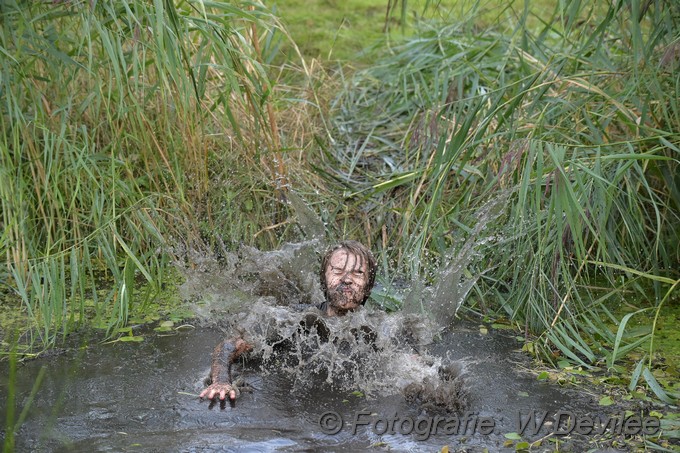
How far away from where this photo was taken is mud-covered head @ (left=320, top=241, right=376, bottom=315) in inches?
183

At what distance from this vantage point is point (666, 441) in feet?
12.2

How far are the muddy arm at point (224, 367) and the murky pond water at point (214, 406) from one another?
6 cm

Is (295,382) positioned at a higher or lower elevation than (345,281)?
lower

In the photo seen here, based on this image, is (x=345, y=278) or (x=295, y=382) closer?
(x=295, y=382)

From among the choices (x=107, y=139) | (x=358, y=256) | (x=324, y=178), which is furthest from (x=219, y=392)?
(x=324, y=178)

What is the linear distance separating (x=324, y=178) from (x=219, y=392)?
2522 mm

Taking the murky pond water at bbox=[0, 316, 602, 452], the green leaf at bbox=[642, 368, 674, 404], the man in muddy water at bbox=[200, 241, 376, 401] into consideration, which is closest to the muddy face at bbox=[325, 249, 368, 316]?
the man in muddy water at bbox=[200, 241, 376, 401]

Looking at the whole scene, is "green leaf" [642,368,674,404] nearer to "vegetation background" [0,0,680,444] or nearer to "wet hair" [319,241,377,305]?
"vegetation background" [0,0,680,444]

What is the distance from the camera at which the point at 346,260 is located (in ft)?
15.3

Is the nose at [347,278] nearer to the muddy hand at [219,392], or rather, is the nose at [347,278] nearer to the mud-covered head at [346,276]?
the mud-covered head at [346,276]

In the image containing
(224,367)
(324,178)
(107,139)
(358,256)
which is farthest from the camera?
(324,178)

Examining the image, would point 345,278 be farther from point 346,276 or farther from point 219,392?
point 219,392

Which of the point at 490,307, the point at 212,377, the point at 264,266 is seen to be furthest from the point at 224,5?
the point at 490,307

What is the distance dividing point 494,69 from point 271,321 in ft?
10.3
